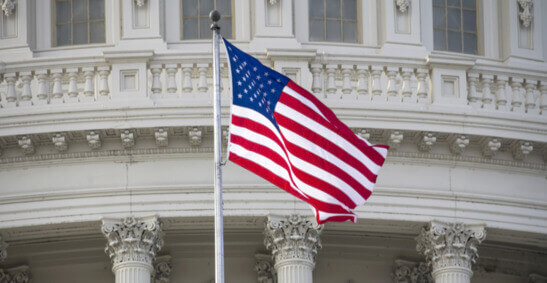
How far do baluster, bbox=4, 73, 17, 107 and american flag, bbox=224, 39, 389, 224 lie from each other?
28.8 ft

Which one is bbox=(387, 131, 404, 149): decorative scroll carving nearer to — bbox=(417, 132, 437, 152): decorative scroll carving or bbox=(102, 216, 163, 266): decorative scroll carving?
bbox=(417, 132, 437, 152): decorative scroll carving

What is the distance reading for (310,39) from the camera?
4922 cm

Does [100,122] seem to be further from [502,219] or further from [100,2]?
[502,219]

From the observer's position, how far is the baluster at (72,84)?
4712 cm

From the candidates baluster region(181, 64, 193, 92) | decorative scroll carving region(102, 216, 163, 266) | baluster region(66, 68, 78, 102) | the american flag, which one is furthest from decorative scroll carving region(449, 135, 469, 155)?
baluster region(66, 68, 78, 102)

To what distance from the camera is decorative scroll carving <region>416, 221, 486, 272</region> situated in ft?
152

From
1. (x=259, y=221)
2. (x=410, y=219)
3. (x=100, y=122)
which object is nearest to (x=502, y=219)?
(x=410, y=219)

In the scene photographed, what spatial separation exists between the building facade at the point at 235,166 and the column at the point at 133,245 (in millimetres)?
36

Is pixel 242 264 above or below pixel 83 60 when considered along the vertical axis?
below

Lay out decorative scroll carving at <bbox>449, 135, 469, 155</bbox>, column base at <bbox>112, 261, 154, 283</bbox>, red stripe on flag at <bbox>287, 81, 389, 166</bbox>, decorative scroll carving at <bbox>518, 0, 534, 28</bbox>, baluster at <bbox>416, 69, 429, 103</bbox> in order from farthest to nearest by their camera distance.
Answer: decorative scroll carving at <bbox>518, 0, 534, 28</bbox>
baluster at <bbox>416, 69, 429, 103</bbox>
decorative scroll carving at <bbox>449, 135, 469, 155</bbox>
column base at <bbox>112, 261, 154, 283</bbox>
red stripe on flag at <bbox>287, 81, 389, 166</bbox>

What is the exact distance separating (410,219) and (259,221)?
2865mm

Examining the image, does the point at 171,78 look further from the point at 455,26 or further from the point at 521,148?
the point at 521,148

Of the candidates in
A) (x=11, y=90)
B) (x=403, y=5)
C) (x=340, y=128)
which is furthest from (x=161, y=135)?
(x=340, y=128)

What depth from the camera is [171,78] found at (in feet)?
155
